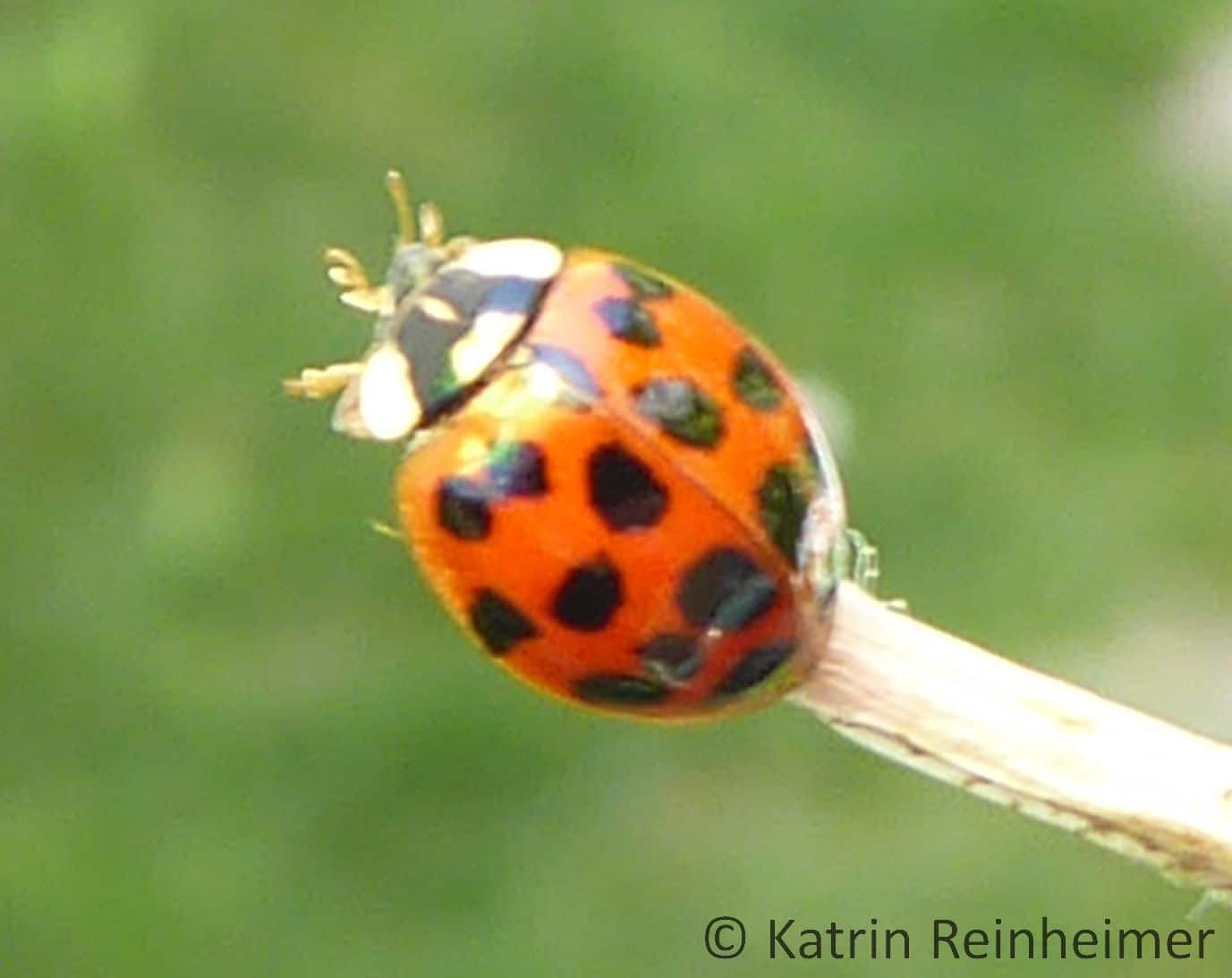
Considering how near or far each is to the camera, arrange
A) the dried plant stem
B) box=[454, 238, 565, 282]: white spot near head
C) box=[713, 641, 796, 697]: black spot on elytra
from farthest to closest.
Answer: box=[454, 238, 565, 282]: white spot near head → box=[713, 641, 796, 697]: black spot on elytra → the dried plant stem

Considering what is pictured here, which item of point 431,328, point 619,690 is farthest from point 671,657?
point 431,328

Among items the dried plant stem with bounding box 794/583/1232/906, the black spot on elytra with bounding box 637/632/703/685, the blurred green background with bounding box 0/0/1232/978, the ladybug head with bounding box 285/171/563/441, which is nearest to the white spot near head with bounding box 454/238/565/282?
the ladybug head with bounding box 285/171/563/441

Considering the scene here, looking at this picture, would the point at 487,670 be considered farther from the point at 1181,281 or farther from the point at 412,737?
the point at 1181,281

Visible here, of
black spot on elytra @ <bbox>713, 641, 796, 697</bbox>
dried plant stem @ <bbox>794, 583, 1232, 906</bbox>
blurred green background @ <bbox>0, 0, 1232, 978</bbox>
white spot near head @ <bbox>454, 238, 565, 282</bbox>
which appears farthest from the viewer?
blurred green background @ <bbox>0, 0, 1232, 978</bbox>

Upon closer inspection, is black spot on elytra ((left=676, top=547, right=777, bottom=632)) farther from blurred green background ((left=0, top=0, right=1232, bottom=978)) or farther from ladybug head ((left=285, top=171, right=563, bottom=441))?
blurred green background ((left=0, top=0, right=1232, bottom=978))

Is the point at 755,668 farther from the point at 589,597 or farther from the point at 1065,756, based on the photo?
the point at 1065,756

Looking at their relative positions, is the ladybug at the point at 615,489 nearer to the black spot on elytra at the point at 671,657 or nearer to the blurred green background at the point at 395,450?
the black spot on elytra at the point at 671,657

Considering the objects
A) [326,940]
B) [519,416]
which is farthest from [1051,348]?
[519,416]
